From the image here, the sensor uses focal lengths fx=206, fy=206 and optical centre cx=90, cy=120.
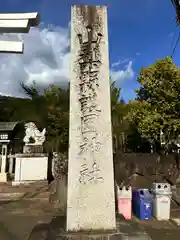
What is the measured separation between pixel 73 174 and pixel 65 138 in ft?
41.8

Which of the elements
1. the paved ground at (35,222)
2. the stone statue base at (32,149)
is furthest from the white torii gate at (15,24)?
the stone statue base at (32,149)

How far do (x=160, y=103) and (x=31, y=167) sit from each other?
855cm

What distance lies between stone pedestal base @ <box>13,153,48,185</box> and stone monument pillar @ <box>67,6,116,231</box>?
9.03 m

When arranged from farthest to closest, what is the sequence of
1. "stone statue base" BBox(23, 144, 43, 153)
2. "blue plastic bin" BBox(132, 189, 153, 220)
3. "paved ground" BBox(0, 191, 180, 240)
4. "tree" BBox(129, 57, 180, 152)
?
"tree" BBox(129, 57, 180, 152) < "stone statue base" BBox(23, 144, 43, 153) < "blue plastic bin" BBox(132, 189, 153, 220) < "paved ground" BBox(0, 191, 180, 240)

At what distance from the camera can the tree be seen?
12.3 metres

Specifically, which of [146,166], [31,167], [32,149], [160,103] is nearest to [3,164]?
[32,149]

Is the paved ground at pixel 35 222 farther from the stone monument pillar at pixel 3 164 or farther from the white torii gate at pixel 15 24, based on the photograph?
the stone monument pillar at pixel 3 164

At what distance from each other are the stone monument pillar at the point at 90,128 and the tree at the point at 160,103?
10.4 meters

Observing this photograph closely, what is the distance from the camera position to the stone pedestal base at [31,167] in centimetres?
1080

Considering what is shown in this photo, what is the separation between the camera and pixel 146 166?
24.9 feet

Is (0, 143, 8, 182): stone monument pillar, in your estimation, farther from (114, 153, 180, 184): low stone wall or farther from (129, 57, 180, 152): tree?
(129, 57, 180, 152): tree

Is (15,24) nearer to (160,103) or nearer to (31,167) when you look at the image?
(31,167)

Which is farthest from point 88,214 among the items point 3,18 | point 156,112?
point 156,112

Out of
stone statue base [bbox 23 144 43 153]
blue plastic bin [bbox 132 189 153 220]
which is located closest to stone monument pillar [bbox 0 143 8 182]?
stone statue base [bbox 23 144 43 153]
